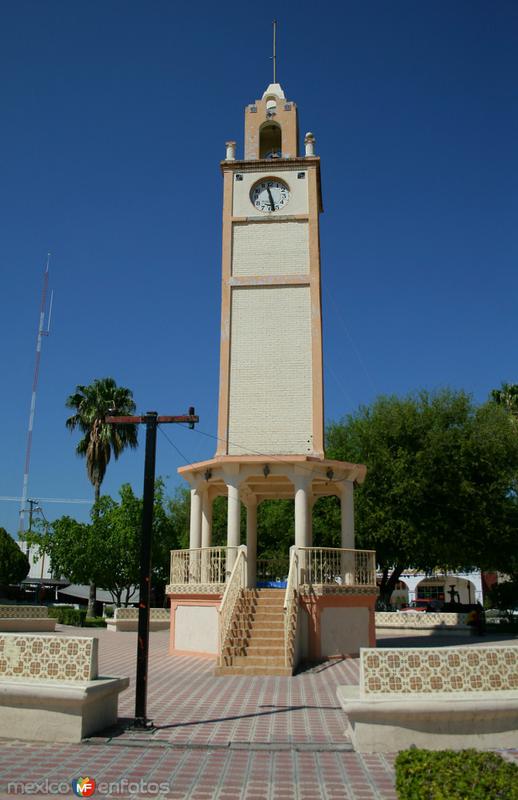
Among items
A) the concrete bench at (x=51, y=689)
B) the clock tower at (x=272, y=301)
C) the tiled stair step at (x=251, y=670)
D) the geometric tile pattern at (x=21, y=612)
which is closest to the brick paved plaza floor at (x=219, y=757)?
the concrete bench at (x=51, y=689)

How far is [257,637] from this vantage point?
1527cm

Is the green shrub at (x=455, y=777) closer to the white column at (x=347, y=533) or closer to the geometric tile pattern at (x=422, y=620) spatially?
the white column at (x=347, y=533)

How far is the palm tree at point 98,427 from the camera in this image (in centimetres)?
3800

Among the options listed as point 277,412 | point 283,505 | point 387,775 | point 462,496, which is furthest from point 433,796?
point 283,505

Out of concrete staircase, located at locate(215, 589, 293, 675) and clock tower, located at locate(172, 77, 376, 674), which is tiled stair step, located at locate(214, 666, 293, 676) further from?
clock tower, located at locate(172, 77, 376, 674)

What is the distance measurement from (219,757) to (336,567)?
10.7 meters

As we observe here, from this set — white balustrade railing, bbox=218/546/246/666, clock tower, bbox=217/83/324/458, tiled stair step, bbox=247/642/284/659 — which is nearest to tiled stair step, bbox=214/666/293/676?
white balustrade railing, bbox=218/546/246/666

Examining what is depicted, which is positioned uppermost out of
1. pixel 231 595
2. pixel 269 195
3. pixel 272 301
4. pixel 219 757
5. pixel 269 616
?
pixel 269 195

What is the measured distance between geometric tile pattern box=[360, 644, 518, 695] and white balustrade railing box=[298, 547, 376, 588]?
8944mm

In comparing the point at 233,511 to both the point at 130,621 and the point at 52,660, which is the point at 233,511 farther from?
the point at 130,621

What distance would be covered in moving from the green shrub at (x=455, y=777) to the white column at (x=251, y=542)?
636 inches

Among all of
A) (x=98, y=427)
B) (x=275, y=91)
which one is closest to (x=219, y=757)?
(x=275, y=91)

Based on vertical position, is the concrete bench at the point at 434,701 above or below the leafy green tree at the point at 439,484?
below

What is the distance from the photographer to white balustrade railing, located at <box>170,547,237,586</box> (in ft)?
58.8
